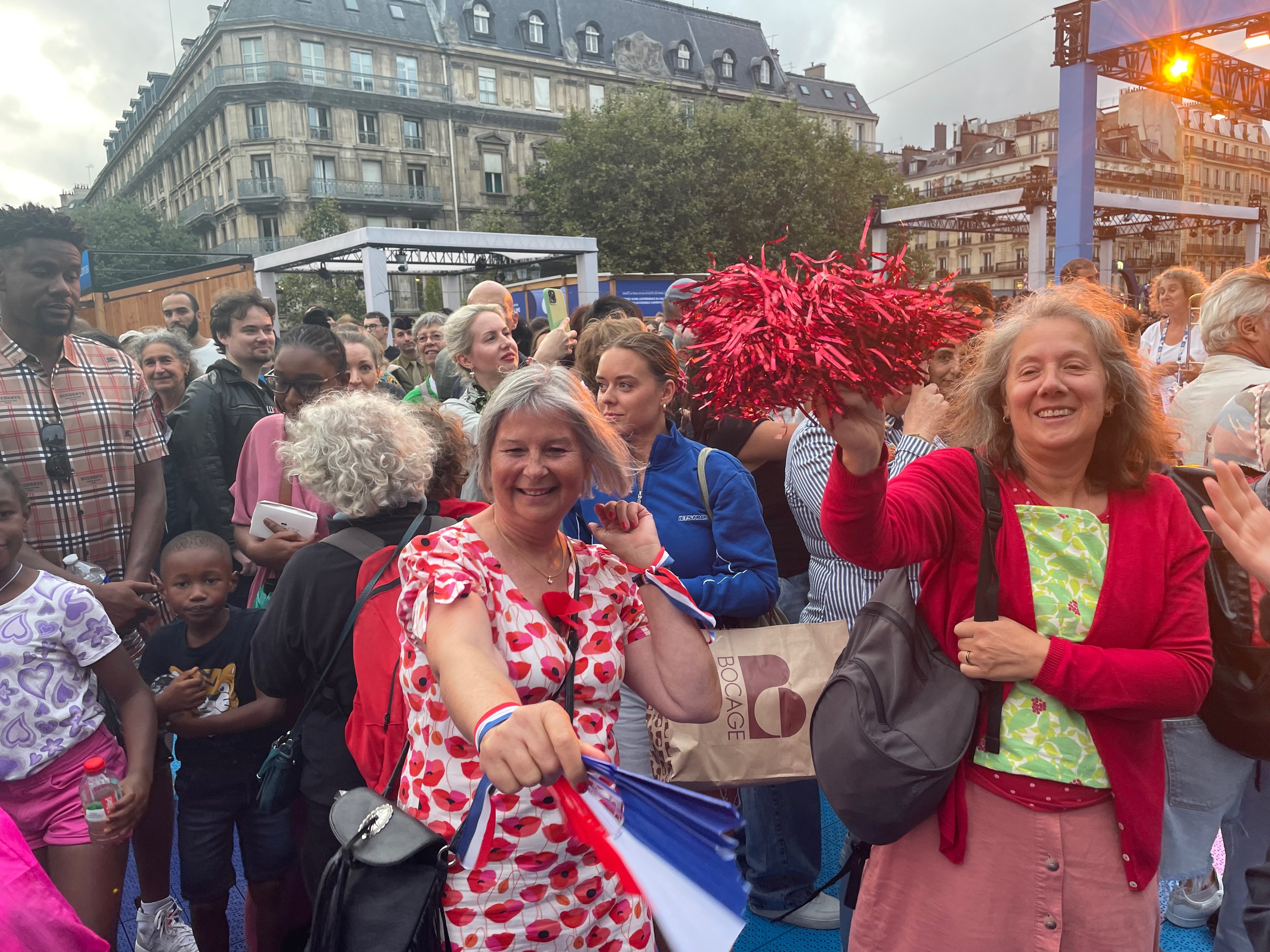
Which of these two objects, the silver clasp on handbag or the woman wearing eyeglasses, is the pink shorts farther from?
the silver clasp on handbag

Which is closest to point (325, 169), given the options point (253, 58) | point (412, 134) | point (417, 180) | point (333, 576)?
point (417, 180)

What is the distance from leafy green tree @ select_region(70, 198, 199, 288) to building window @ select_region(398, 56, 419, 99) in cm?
1443

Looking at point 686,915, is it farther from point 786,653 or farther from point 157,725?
point 157,725

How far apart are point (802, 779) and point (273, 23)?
5006 cm

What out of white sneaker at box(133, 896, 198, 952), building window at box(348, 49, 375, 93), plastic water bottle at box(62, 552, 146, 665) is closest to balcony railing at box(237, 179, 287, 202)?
building window at box(348, 49, 375, 93)

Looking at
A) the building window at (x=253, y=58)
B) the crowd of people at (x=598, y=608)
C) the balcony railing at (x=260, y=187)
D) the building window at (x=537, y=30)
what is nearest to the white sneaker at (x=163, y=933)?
the crowd of people at (x=598, y=608)

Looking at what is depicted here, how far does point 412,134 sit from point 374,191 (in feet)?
13.9

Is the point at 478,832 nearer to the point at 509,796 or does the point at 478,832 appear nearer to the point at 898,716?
the point at 509,796

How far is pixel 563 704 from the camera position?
1645 millimetres

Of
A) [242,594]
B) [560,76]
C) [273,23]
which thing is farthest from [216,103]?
[242,594]

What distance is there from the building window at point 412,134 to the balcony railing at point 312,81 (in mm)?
1232

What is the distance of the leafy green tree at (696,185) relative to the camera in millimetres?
30750

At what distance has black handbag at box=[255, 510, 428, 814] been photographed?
222cm

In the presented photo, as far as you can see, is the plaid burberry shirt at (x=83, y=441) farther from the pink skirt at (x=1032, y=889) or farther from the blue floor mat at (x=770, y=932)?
the pink skirt at (x=1032, y=889)
